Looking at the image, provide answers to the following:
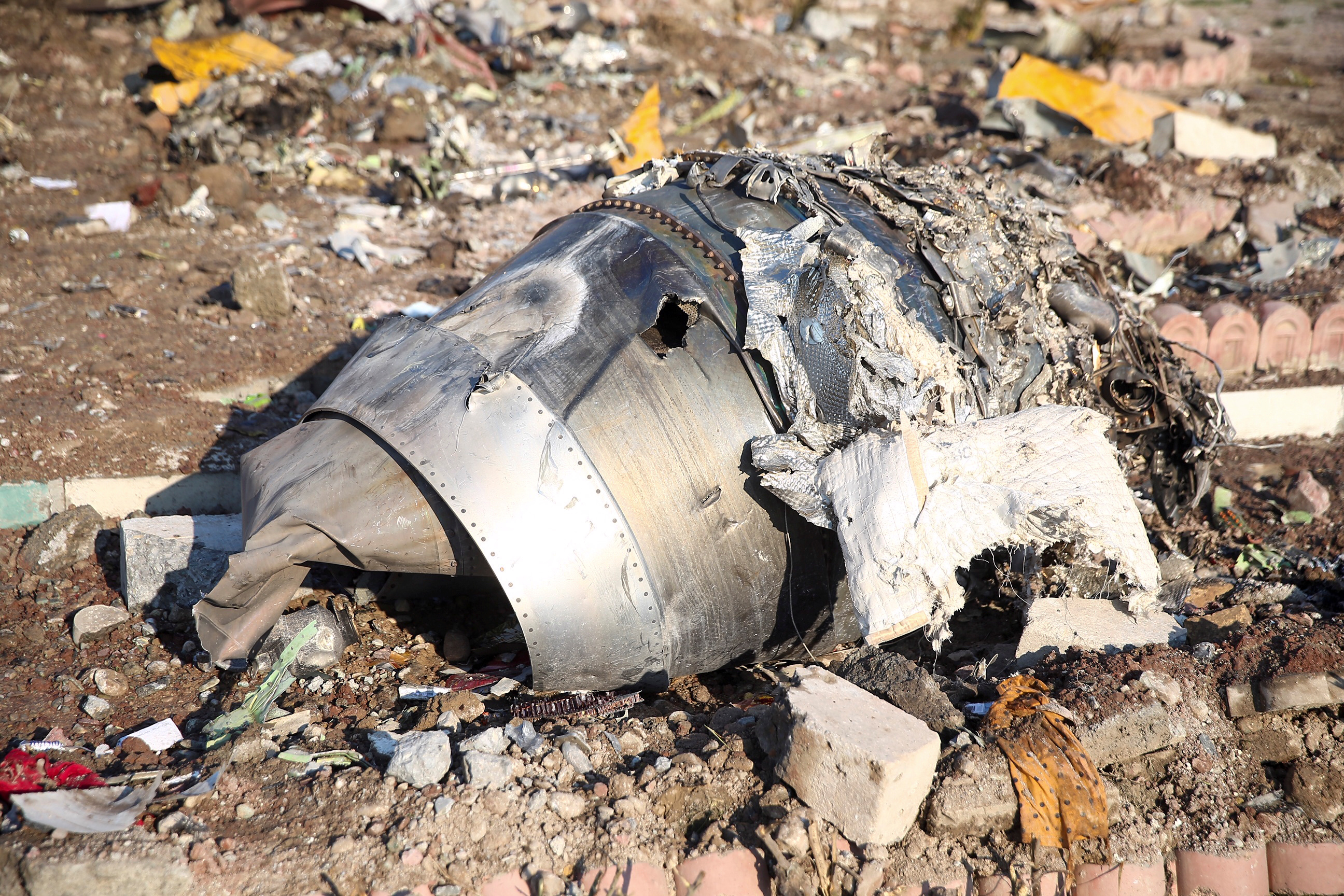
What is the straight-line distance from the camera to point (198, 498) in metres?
4.68

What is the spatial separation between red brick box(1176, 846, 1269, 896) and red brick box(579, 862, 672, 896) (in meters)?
1.56

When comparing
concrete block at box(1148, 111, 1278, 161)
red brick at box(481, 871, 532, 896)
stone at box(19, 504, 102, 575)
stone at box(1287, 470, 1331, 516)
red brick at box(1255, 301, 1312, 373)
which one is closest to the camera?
red brick at box(481, 871, 532, 896)

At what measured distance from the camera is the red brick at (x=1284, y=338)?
6262 millimetres

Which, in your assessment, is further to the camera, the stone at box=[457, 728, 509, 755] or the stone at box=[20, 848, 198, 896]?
the stone at box=[457, 728, 509, 755]

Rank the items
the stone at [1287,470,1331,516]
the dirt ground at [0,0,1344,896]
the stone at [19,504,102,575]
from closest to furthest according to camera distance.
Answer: the dirt ground at [0,0,1344,896] → the stone at [19,504,102,575] → the stone at [1287,470,1331,516]

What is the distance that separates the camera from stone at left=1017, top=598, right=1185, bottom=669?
349 cm

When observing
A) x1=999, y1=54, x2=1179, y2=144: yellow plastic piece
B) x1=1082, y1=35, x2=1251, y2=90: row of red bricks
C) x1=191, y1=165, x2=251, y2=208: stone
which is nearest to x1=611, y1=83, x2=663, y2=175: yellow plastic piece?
x1=191, y1=165, x2=251, y2=208: stone

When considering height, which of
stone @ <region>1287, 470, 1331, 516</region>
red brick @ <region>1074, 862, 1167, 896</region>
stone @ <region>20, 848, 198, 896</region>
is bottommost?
stone @ <region>1287, 470, 1331, 516</region>

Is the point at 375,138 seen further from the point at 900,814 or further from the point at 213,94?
the point at 900,814

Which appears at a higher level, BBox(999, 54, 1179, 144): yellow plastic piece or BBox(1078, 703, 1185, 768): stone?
BBox(999, 54, 1179, 144): yellow plastic piece

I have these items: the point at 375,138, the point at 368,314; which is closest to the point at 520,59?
the point at 375,138

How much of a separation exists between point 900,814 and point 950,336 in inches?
70.9

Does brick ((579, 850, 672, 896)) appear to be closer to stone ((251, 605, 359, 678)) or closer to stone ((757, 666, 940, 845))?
stone ((757, 666, 940, 845))

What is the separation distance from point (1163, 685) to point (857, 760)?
1269 mm
